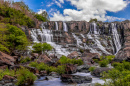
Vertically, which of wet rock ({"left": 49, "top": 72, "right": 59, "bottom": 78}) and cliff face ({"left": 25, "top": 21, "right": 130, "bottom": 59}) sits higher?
cliff face ({"left": 25, "top": 21, "right": 130, "bottom": 59})

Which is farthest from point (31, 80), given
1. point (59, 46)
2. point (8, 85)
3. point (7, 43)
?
point (59, 46)

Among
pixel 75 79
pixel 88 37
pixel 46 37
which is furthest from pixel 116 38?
pixel 75 79

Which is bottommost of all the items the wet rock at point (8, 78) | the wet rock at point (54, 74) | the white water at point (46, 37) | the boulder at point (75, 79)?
the wet rock at point (54, 74)

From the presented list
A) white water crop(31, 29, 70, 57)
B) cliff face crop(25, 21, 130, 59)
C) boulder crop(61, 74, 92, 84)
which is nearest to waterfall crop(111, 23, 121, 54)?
cliff face crop(25, 21, 130, 59)

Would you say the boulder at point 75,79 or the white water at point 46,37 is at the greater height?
the white water at point 46,37

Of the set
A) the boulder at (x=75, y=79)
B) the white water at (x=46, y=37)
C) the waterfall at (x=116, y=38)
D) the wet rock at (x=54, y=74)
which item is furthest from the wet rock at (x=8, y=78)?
the waterfall at (x=116, y=38)

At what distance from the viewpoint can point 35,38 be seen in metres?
41.8

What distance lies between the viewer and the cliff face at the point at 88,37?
43.3 metres

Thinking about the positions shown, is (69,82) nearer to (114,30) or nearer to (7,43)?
(7,43)

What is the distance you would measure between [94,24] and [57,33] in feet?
96.3

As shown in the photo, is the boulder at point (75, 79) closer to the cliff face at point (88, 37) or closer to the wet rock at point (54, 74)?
the wet rock at point (54, 74)

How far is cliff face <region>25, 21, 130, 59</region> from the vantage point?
43281mm

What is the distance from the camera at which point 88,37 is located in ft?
170

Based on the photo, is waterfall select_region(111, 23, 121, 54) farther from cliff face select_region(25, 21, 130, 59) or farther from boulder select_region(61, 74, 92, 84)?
boulder select_region(61, 74, 92, 84)
